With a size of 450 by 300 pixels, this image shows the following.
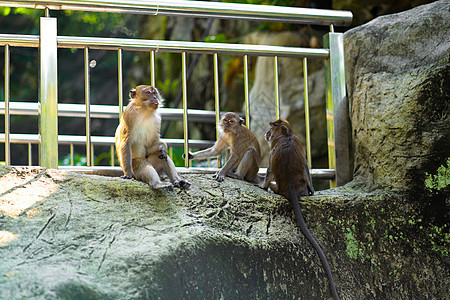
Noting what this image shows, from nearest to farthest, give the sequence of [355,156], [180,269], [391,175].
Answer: [180,269]
[391,175]
[355,156]

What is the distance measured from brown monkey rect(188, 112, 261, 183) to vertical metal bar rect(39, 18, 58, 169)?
6.08ft

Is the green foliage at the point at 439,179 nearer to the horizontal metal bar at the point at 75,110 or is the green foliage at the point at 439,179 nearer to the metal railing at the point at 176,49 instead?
the metal railing at the point at 176,49

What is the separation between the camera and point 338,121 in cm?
538

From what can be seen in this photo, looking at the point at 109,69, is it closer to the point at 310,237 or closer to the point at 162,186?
the point at 162,186

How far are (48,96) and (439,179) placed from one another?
3.47 metres

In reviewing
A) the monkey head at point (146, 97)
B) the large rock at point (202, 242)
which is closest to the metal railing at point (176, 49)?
the monkey head at point (146, 97)

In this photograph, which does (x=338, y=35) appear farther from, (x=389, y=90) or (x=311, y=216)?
(x=311, y=216)

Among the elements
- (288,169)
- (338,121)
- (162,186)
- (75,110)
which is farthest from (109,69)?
(162,186)

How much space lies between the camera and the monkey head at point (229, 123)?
247 inches

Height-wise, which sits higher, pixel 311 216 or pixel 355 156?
pixel 355 156

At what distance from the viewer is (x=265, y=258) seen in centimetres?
380

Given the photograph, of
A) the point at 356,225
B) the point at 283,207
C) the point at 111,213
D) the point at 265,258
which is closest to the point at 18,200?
the point at 111,213

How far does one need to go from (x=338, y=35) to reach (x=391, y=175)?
5.53 ft

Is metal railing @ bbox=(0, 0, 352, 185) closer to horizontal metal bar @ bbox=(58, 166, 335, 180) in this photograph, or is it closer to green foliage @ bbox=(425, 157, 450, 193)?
horizontal metal bar @ bbox=(58, 166, 335, 180)
